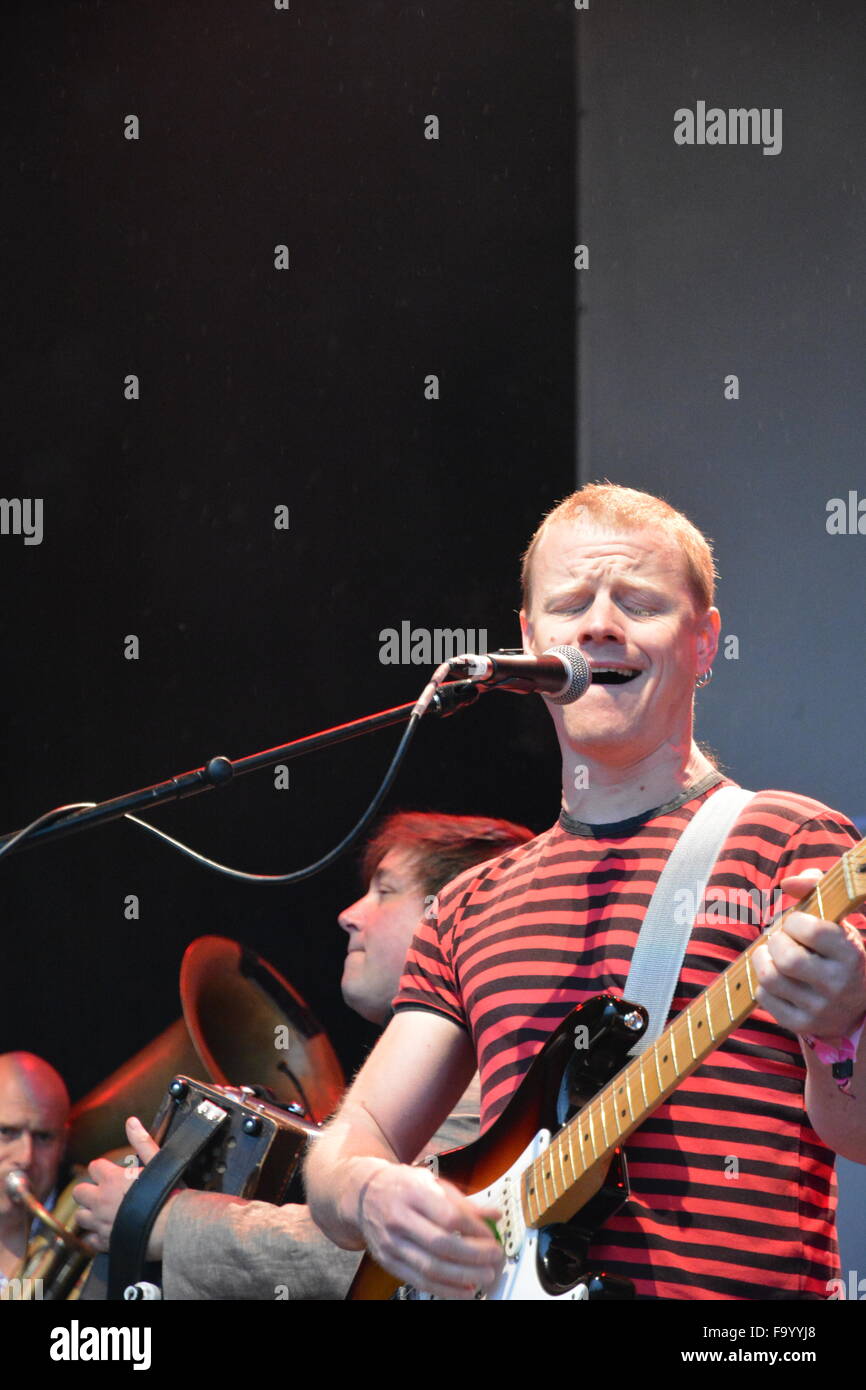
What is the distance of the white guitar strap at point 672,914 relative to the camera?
6.30ft

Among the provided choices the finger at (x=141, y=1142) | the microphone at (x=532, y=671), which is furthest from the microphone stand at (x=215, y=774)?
the finger at (x=141, y=1142)

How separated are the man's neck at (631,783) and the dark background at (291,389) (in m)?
0.92

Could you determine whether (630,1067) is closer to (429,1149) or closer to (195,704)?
(429,1149)

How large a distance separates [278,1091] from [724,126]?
2.29 m

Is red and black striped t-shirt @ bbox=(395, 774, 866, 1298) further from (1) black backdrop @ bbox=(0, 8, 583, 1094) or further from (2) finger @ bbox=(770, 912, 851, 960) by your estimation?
(1) black backdrop @ bbox=(0, 8, 583, 1094)

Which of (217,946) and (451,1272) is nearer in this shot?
(451,1272)

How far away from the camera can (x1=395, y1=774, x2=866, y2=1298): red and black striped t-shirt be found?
1821 mm

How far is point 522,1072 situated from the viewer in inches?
80.5

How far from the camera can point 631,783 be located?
220 centimetres

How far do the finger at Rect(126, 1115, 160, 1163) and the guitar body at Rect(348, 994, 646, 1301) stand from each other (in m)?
0.73

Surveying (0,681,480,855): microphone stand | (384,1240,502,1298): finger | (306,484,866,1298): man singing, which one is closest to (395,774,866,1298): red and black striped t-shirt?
(306,484,866,1298): man singing

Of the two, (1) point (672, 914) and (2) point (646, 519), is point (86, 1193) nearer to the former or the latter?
(1) point (672, 914)

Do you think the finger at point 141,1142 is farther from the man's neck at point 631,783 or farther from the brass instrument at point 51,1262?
the man's neck at point 631,783
